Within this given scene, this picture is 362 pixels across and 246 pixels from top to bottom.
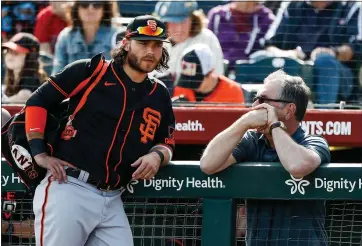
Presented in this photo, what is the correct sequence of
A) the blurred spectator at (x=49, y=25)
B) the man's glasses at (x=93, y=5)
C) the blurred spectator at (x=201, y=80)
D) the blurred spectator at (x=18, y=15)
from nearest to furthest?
1. the blurred spectator at (x=201, y=80)
2. the man's glasses at (x=93, y=5)
3. the blurred spectator at (x=49, y=25)
4. the blurred spectator at (x=18, y=15)

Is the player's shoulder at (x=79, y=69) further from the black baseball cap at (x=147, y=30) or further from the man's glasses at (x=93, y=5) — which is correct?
the man's glasses at (x=93, y=5)

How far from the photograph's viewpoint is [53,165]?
3826 millimetres

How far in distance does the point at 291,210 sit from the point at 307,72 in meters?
3.58

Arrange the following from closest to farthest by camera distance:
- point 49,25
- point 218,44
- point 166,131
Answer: point 166,131, point 218,44, point 49,25

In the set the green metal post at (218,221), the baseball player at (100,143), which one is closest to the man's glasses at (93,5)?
the baseball player at (100,143)

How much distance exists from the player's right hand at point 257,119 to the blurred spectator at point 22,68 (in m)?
3.89

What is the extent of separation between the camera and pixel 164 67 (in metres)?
4.26

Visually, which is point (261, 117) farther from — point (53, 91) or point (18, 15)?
point (18, 15)

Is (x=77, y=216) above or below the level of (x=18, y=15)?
below

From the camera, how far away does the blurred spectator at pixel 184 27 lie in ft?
24.7

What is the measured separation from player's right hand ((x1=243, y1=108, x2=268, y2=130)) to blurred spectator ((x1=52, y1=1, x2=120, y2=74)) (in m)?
4.10

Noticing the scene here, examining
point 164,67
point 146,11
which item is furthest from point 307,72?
point 164,67

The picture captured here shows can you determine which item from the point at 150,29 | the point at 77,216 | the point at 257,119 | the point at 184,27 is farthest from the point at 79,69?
the point at 184,27

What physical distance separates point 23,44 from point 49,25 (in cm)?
79
